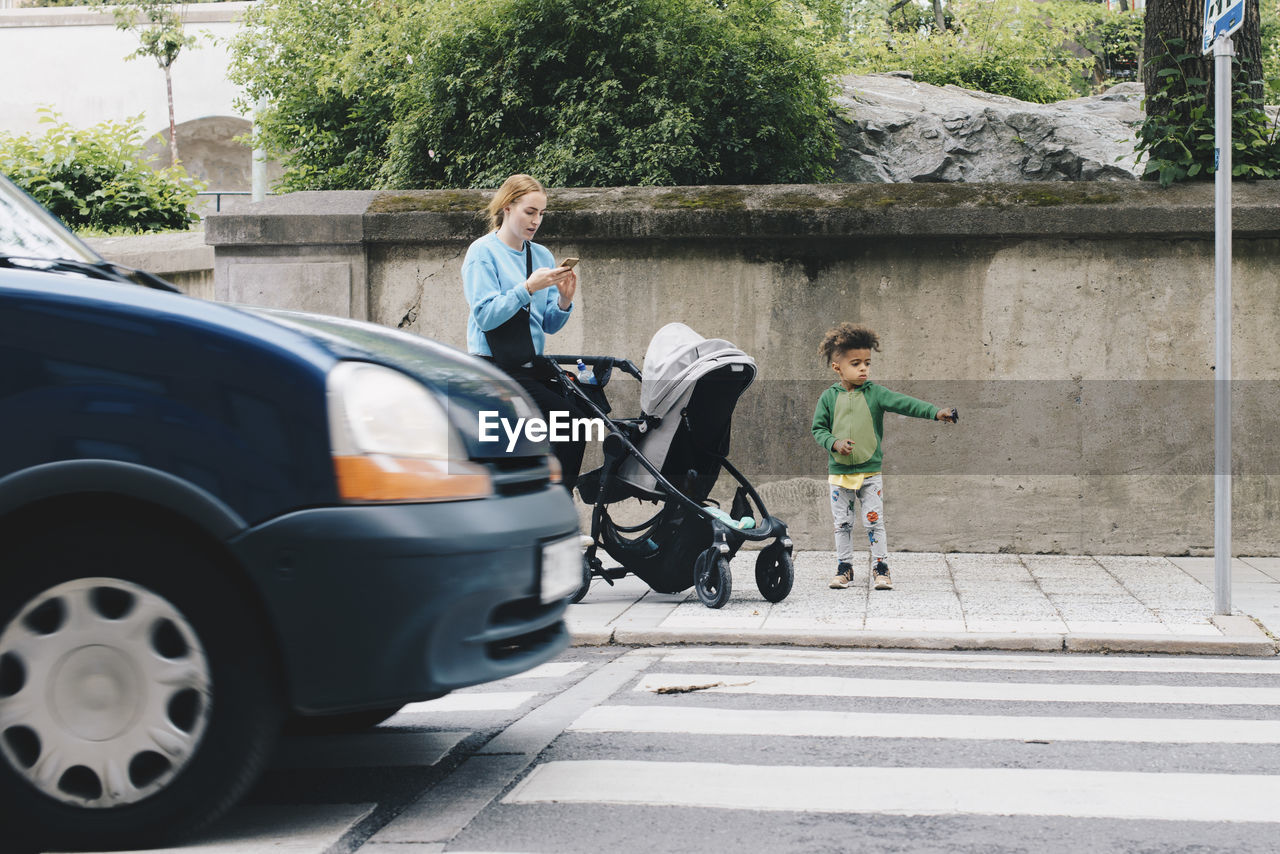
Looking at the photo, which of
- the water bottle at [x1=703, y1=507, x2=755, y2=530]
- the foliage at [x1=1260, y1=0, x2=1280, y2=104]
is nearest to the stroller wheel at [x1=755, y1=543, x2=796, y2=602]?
the water bottle at [x1=703, y1=507, x2=755, y2=530]

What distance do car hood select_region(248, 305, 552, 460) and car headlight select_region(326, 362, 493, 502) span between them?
0.16 feet

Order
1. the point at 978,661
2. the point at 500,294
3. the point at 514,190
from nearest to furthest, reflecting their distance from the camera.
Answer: the point at 978,661 < the point at 500,294 < the point at 514,190

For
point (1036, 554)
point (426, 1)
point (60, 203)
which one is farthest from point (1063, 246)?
point (60, 203)

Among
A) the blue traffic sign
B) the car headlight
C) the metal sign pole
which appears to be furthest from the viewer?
the metal sign pole

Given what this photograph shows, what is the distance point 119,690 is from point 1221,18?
20.0 feet

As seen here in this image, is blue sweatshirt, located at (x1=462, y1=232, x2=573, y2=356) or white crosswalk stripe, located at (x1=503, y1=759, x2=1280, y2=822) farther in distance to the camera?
blue sweatshirt, located at (x1=462, y1=232, x2=573, y2=356)

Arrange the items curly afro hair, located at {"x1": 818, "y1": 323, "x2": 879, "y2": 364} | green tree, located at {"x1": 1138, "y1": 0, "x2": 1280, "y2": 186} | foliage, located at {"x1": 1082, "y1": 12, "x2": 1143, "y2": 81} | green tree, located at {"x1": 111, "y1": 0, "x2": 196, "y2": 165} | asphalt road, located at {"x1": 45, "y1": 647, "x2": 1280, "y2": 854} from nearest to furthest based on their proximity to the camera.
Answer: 1. asphalt road, located at {"x1": 45, "y1": 647, "x2": 1280, "y2": 854}
2. curly afro hair, located at {"x1": 818, "y1": 323, "x2": 879, "y2": 364}
3. green tree, located at {"x1": 1138, "y1": 0, "x2": 1280, "y2": 186}
4. foliage, located at {"x1": 1082, "y1": 12, "x2": 1143, "y2": 81}
5. green tree, located at {"x1": 111, "y1": 0, "x2": 196, "y2": 165}

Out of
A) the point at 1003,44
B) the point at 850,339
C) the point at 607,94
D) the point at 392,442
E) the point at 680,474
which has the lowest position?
the point at 680,474

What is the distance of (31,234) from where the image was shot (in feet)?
12.1

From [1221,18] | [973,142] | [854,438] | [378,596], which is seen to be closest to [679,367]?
[854,438]

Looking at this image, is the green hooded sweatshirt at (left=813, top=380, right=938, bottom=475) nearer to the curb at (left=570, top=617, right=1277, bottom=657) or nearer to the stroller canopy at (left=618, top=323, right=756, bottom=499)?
the stroller canopy at (left=618, top=323, right=756, bottom=499)

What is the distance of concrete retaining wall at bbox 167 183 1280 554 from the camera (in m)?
8.88

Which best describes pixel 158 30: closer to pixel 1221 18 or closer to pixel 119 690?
pixel 1221 18

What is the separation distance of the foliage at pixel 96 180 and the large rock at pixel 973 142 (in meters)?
6.74
